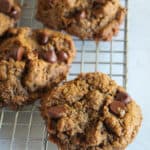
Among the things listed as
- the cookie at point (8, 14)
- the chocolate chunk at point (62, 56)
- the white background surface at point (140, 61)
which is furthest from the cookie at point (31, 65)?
the white background surface at point (140, 61)

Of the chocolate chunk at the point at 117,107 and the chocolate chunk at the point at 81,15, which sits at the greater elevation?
the chocolate chunk at the point at 81,15

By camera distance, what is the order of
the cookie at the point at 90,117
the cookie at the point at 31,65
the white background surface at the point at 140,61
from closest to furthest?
the cookie at the point at 90,117, the cookie at the point at 31,65, the white background surface at the point at 140,61

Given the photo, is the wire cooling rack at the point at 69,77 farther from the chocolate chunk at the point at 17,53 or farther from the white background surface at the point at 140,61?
the chocolate chunk at the point at 17,53

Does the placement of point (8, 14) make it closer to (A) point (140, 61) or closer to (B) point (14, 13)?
(B) point (14, 13)

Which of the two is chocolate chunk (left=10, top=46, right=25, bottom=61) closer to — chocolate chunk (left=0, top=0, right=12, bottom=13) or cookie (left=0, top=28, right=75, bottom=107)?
cookie (left=0, top=28, right=75, bottom=107)

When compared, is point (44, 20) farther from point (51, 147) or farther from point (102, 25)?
point (51, 147)
